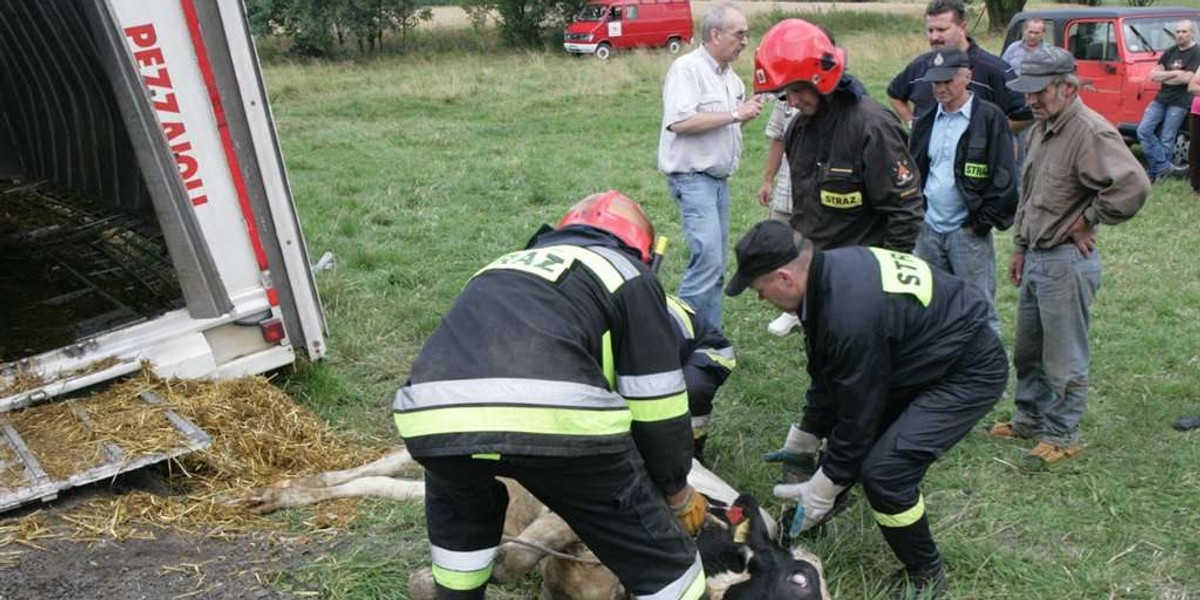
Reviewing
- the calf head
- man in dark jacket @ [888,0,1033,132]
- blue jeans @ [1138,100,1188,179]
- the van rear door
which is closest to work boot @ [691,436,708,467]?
the calf head

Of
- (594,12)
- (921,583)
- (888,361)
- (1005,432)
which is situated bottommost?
(594,12)

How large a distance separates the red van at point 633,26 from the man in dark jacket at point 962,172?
22.5 metres

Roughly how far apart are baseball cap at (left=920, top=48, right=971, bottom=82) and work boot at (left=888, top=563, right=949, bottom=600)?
231cm

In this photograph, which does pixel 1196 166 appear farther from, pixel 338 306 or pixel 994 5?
pixel 994 5

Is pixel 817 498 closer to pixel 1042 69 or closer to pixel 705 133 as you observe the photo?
pixel 1042 69

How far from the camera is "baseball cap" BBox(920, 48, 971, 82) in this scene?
461cm

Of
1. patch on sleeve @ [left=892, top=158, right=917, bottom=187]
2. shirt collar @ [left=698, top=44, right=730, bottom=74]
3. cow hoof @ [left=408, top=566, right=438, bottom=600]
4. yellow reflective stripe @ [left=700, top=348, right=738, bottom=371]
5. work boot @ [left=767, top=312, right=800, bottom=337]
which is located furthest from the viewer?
work boot @ [left=767, top=312, right=800, bottom=337]

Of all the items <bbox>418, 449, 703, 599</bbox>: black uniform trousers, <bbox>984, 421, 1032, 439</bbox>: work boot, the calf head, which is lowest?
<bbox>984, 421, 1032, 439</bbox>: work boot

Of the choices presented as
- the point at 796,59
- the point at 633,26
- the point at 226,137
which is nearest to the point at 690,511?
the point at 796,59

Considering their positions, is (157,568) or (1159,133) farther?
(1159,133)

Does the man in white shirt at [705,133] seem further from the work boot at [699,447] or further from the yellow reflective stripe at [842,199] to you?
the work boot at [699,447]

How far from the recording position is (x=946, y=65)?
461 cm

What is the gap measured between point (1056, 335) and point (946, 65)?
1342 mm

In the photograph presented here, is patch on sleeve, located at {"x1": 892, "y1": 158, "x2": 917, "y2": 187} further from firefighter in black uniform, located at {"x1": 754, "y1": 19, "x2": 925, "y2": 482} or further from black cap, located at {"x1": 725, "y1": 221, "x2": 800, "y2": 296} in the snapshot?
black cap, located at {"x1": 725, "y1": 221, "x2": 800, "y2": 296}
